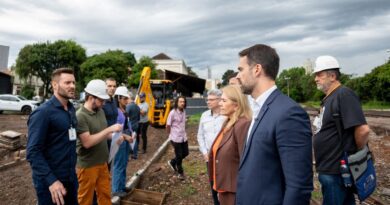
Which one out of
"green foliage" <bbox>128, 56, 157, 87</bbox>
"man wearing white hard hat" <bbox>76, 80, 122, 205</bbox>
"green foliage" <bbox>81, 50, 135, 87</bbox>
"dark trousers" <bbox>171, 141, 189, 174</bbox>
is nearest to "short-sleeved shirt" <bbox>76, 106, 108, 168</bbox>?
"man wearing white hard hat" <bbox>76, 80, 122, 205</bbox>

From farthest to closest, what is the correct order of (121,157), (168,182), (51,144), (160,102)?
(160,102), (168,182), (121,157), (51,144)

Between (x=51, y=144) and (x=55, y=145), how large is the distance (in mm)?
37

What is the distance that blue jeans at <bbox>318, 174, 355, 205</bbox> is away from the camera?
2.90 m

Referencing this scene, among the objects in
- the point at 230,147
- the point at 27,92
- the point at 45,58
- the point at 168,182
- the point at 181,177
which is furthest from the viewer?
the point at 27,92

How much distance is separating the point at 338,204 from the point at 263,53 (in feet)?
5.71

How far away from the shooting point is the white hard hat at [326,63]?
10.3 feet

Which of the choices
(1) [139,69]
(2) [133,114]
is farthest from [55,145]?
(1) [139,69]

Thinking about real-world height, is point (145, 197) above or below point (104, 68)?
below

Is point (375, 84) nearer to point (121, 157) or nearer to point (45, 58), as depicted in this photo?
point (45, 58)

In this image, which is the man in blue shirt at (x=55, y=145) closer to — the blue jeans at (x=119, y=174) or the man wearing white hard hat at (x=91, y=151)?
the man wearing white hard hat at (x=91, y=151)

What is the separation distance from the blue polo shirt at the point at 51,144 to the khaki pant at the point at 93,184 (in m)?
0.66

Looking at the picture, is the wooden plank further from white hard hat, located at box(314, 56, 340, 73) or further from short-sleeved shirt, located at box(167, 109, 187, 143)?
white hard hat, located at box(314, 56, 340, 73)

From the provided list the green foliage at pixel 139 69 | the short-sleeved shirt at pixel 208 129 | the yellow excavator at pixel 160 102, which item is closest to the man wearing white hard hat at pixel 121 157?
the short-sleeved shirt at pixel 208 129

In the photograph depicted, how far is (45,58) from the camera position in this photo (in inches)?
1708
